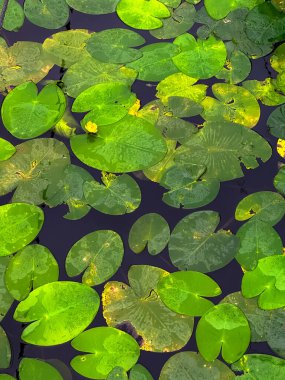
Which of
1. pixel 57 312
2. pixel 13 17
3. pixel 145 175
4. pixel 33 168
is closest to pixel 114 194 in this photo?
pixel 145 175

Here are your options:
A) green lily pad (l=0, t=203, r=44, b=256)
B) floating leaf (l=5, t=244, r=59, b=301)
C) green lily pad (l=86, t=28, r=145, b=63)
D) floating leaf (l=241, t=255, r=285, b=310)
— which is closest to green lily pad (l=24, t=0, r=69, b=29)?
green lily pad (l=86, t=28, r=145, b=63)

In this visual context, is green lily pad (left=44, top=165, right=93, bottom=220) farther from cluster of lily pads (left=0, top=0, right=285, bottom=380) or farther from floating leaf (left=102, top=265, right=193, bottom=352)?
floating leaf (left=102, top=265, right=193, bottom=352)

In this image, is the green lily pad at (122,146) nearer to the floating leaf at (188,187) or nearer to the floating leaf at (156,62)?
the floating leaf at (188,187)

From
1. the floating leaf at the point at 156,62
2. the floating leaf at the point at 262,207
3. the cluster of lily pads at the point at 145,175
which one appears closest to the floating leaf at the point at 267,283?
the cluster of lily pads at the point at 145,175

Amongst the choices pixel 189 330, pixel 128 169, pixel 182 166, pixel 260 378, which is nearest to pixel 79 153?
pixel 128 169

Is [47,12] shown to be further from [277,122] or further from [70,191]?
[277,122]
